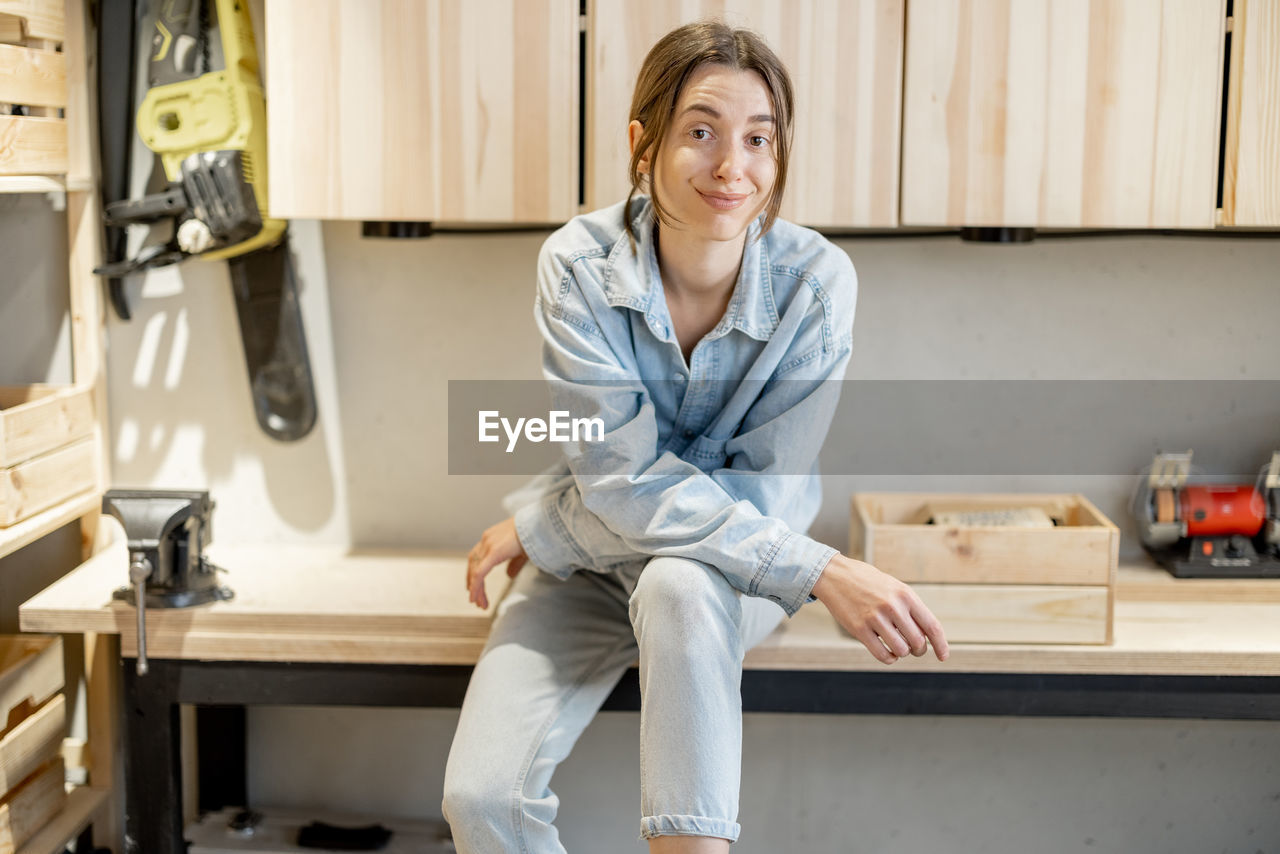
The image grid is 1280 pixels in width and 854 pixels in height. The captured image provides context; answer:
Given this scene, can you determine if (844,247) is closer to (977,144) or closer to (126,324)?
(977,144)

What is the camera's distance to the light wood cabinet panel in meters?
1.67

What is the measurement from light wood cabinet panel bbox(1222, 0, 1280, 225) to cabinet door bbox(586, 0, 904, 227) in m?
0.45

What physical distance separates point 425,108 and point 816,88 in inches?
21.3

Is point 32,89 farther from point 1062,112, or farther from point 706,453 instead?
point 1062,112

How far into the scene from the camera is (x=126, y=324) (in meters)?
2.11

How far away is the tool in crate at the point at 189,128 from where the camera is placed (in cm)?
183

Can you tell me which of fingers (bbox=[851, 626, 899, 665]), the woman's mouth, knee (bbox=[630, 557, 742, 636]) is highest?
the woman's mouth

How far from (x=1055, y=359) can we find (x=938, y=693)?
2.18 feet

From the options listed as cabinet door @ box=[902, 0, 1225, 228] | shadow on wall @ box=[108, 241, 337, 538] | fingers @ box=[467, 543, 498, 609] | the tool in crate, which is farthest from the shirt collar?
shadow on wall @ box=[108, 241, 337, 538]

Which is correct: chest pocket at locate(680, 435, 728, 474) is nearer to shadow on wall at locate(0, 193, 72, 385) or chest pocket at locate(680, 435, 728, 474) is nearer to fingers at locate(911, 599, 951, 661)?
Result: fingers at locate(911, 599, 951, 661)

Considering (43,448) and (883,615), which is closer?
(883,615)

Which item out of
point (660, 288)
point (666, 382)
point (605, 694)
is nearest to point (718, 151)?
point (660, 288)

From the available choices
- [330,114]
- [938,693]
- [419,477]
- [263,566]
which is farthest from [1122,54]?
[263,566]

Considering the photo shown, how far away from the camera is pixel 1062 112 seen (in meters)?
1.70
